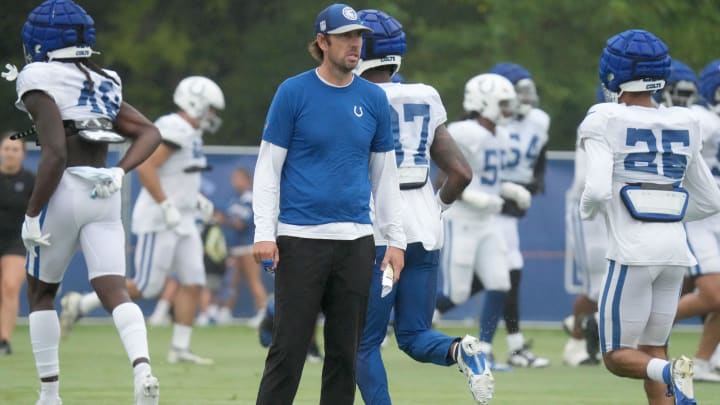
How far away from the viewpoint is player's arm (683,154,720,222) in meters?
8.27

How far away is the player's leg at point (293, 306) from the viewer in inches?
280

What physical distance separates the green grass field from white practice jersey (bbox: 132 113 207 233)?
125cm

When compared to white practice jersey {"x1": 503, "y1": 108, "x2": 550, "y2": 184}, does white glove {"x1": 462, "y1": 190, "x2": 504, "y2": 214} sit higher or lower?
lower

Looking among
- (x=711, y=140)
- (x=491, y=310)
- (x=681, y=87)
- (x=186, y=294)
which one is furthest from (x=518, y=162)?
(x=186, y=294)

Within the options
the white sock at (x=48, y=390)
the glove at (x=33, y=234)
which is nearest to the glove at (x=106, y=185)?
the glove at (x=33, y=234)

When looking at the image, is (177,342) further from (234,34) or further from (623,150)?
(234,34)

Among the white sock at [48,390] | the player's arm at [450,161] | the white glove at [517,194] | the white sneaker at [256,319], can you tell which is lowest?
the white sneaker at [256,319]

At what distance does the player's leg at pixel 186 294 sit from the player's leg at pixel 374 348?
209 inches

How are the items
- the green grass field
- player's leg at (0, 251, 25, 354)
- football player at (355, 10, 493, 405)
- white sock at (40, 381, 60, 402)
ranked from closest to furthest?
1. football player at (355, 10, 493, 405)
2. white sock at (40, 381, 60, 402)
3. the green grass field
4. player's leg at (0, 251, 25, 354)

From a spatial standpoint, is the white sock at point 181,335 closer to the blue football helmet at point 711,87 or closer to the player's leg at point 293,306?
the blue football helmet at point 711,87

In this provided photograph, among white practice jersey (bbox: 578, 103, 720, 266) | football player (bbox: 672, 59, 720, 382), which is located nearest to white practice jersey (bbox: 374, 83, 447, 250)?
white practice jersey (bbox: 578, 103, 720, 266)

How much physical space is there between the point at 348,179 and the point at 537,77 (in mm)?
17247

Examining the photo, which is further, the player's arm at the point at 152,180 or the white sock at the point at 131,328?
the player's arm at the point at 152,180

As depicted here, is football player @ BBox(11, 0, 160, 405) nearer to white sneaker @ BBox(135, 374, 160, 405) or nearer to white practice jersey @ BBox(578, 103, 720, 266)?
white sneaker @ BBox(135, 374, 160, 405)
